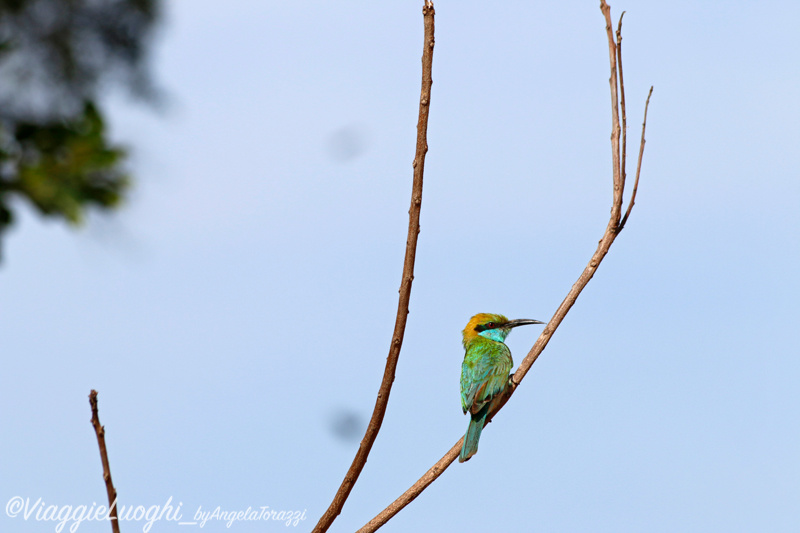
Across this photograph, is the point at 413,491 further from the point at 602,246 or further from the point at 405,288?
the point at 602,246

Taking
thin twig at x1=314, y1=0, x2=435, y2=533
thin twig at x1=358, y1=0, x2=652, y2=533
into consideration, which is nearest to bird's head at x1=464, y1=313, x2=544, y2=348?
thin twig at x1=358, y1=0, x2=652, y2=533

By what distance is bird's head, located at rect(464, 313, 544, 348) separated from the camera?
20.3ft

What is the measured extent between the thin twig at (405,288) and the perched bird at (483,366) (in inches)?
55.3

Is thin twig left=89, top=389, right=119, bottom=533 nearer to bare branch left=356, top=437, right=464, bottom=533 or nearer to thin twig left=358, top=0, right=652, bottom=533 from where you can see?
bare branch left=356, top=437, right=464, bottom=533

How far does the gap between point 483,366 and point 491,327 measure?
3.01 ft

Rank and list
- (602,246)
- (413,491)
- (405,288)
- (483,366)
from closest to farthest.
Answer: (413,491) → (405,288) → (602,246) → (483,366)

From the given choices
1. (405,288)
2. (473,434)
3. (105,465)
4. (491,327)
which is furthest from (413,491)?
(491,327)

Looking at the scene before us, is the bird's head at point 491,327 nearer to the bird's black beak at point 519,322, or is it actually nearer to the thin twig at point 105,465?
the bird's black beak at point 519,322

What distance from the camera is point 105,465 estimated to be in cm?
208

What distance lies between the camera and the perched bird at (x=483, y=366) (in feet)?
16.5

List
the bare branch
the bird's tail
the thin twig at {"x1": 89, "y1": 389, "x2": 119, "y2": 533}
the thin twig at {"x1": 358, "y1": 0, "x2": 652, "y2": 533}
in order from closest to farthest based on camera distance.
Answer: the thin twig at {"x1": 89, "y1": 389, "x2": 119, "y2": 533}, the bare branch, the thin twig at {"x1": 358, "y1": 0, "x2": 652, "y2": 533}, the bird's tail

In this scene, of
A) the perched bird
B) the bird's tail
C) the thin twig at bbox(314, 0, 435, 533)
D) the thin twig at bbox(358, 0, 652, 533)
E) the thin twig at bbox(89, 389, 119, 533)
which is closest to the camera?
the thin twig at bbox(89, 389, 119, 533)

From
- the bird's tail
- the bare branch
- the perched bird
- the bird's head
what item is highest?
the bird's head

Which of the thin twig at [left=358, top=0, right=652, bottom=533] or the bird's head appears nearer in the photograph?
the thin twig at [left=358, top=0, right=652, bottom=533]
